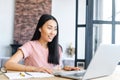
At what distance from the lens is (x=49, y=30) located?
1.84 m

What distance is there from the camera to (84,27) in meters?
3.71

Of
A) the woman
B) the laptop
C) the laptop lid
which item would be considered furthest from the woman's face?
the laptop lid

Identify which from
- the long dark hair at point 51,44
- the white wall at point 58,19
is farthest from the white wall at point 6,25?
the long dark hair at point 51,44

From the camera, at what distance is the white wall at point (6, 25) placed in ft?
20.2

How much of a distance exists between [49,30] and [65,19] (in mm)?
4634

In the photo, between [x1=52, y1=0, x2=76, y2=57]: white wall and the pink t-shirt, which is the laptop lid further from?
[x1=52, y1=0, x2=76, y2=57]: white wall

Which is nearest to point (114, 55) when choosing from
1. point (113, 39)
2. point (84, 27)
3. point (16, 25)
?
point (113, 39)

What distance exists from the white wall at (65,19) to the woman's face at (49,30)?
14.8 feet

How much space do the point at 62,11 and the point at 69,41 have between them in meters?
0.84

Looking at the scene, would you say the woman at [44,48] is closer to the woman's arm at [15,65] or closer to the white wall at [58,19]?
Result: the woman's arm at [15,65]

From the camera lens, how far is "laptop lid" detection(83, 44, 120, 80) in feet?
4.05

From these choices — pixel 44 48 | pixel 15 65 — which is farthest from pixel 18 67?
pixel 44 48

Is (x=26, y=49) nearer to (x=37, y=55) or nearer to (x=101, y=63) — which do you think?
(x=37, y=55)

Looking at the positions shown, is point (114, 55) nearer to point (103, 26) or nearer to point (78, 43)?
point (103, 26)
